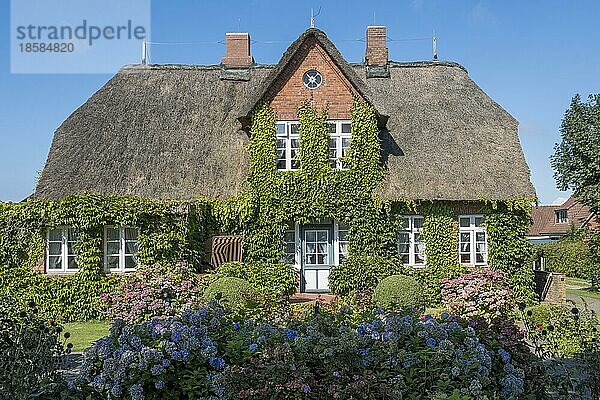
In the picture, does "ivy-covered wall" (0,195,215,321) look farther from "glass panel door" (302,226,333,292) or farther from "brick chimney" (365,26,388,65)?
"brick chimney" (365,26,388,65)

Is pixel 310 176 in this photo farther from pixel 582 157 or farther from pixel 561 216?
pixel 561 216

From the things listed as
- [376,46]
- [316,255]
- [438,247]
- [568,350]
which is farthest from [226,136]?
[568,350]

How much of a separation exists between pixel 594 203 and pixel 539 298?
6761 mm

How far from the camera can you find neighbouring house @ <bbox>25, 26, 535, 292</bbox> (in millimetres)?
20266

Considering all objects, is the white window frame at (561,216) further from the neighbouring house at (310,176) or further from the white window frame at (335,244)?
the white window frame at (335,244)

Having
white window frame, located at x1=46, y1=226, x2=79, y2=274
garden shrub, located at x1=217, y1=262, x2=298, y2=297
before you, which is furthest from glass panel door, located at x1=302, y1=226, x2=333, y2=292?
white window frame, located at x1=46, y1=226, x2=79, y2=274

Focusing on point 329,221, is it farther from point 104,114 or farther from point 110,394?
point 110,394

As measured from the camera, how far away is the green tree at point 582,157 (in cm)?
2667

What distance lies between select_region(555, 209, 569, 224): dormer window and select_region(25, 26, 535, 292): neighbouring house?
40160mm

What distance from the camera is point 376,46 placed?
25281mm

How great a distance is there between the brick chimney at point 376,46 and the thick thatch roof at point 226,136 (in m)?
0.64

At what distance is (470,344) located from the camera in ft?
22.2

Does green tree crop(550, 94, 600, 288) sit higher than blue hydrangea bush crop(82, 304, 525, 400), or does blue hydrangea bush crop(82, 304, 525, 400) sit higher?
green tree crop(550, 94, 600, 288)

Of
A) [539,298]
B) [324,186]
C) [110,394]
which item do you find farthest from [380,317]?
[539,298]
